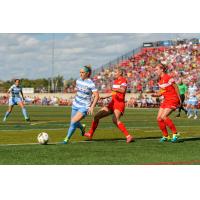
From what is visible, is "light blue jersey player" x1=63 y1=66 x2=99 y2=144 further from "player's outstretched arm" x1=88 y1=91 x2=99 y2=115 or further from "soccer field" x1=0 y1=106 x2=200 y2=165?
"soccer field" x1=0 y1=106 x2=200 y2=165

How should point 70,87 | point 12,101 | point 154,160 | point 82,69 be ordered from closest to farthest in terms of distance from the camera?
point 154,160 → point 82,69 → point 12,101 → point 70,87

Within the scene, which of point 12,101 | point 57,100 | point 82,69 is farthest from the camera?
point 57,100

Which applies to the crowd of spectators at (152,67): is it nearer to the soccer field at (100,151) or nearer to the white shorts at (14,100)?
the white shorts at (14,100)

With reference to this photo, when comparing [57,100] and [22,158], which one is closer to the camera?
[22,158]

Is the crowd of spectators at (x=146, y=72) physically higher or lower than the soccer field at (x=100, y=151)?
higher

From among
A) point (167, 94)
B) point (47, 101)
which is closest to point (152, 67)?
point (47, 101)

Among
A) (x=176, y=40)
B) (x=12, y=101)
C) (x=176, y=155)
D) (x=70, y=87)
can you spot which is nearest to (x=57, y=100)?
(x=70, y=87)

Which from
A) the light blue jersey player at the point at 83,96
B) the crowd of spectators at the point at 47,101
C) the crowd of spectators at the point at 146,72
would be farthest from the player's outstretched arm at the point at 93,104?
the crowd of spectators at the point at 47,101

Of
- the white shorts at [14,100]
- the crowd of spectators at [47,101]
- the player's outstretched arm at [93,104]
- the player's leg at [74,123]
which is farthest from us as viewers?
the crowd of spectators at [47,101]

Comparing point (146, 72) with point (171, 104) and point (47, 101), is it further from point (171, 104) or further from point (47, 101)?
point (171, 104)

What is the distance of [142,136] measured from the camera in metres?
15.7

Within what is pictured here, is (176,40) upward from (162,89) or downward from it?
upward

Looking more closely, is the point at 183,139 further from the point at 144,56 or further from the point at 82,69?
the point at 144,56

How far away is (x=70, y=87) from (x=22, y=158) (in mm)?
58925
